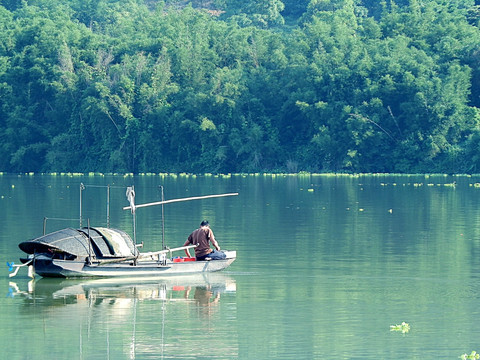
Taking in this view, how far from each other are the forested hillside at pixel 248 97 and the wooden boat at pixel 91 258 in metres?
72.0

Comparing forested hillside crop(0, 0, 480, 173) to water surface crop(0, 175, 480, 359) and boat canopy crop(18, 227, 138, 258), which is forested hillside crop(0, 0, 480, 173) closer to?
water surface crop(0, 175, 480, 359)

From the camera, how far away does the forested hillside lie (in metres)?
101

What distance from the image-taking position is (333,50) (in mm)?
109125

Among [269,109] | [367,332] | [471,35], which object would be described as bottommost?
[367,332]

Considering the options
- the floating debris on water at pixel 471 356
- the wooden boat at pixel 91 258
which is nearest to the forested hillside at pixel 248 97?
the wooden boat at pixel 91 258

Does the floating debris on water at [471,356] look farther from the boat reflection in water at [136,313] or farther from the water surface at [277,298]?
the boat reflection in water at [136,313]

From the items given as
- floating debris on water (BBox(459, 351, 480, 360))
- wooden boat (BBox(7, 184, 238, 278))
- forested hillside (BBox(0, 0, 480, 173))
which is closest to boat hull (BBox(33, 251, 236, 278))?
wooden boat (BBox(7, 184, 238, 278))

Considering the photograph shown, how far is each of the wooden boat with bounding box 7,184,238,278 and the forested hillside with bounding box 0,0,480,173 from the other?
72.0 m

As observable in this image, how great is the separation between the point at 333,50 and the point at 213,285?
279 ft

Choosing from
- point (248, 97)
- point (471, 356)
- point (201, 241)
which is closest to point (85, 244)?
point (201, 241)

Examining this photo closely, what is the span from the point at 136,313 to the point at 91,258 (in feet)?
15.4

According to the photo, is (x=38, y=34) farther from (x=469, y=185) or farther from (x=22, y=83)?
(x=469, y=185)

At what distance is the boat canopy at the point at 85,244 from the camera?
86.3 feet

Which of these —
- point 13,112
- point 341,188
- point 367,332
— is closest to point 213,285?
point 367,332
